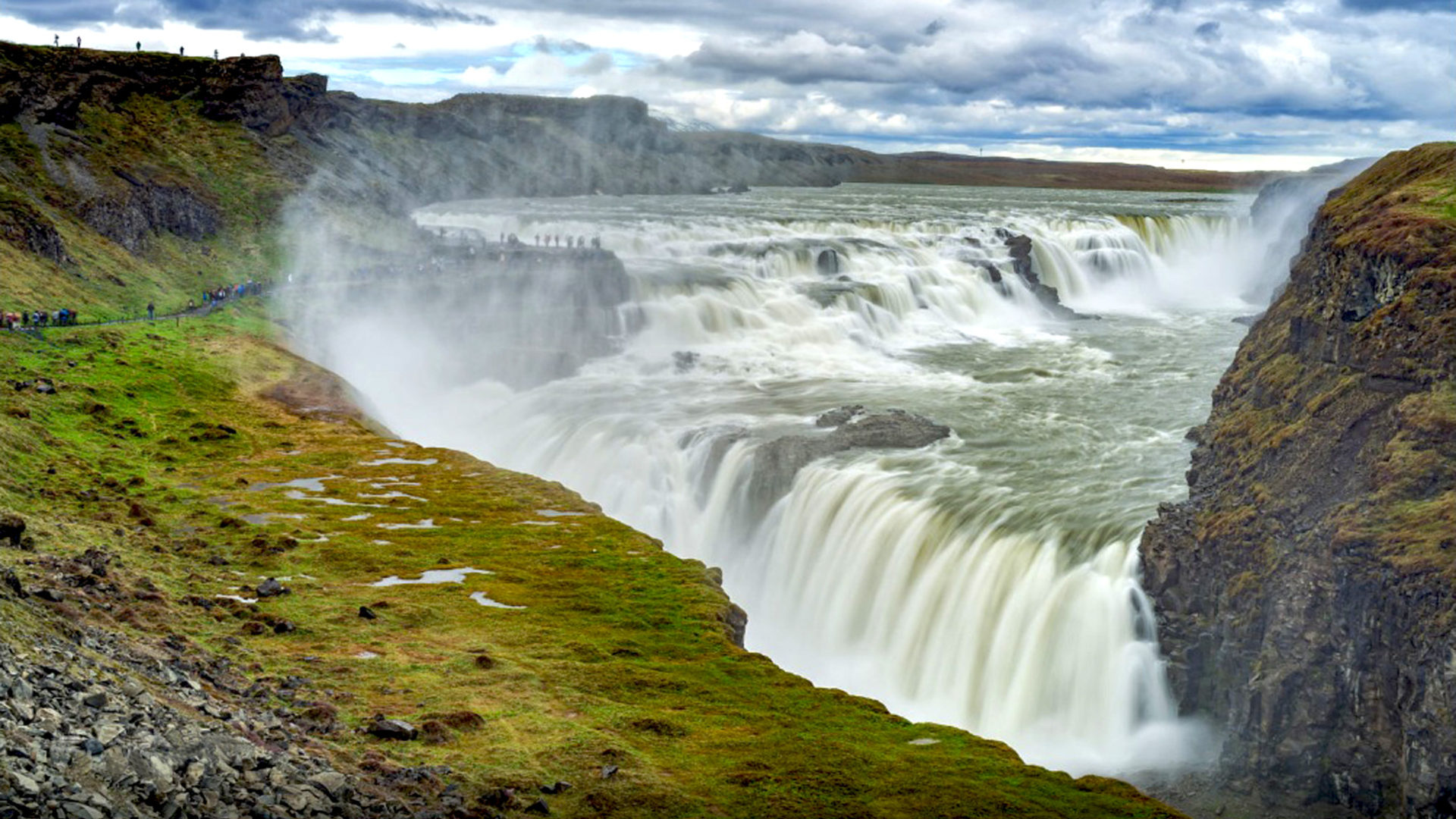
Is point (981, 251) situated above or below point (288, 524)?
above

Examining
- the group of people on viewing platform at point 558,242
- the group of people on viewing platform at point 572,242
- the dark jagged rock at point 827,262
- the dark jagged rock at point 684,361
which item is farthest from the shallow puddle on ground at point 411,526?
the dark jagged rock at point 827,262

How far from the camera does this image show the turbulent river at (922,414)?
42.3 meters

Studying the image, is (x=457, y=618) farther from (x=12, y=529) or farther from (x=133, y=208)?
(x=133, y=208)

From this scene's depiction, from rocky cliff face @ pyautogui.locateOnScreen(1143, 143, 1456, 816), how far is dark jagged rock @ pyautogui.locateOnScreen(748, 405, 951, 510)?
610 inches

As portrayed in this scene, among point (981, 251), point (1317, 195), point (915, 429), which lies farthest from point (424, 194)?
point (915, 429)

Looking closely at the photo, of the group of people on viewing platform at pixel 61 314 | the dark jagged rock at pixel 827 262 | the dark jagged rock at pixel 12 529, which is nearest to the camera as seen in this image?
the dark jagged rock at pixel 12 529

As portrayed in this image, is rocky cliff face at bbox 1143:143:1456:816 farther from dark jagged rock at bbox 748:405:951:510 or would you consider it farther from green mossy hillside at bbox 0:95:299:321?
green mossy hillside at bbox 0:95:299:321

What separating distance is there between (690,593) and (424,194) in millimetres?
160724

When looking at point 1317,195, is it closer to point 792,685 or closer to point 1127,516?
point 1127,516

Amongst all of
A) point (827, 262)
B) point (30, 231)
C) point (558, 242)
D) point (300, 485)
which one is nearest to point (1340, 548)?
point (300, 485)

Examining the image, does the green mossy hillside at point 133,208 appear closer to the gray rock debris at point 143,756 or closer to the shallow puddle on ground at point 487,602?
the shallow puddle on ground at point 487,602

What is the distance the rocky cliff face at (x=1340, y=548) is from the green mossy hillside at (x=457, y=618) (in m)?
7.95

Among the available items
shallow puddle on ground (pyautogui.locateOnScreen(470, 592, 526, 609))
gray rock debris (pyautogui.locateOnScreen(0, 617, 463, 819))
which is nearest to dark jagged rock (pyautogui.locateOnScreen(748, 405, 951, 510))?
shallow puddle on ground (pyautogui.locateOnScreen(470, 592, 526, 609))

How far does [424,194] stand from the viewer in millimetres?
191875
